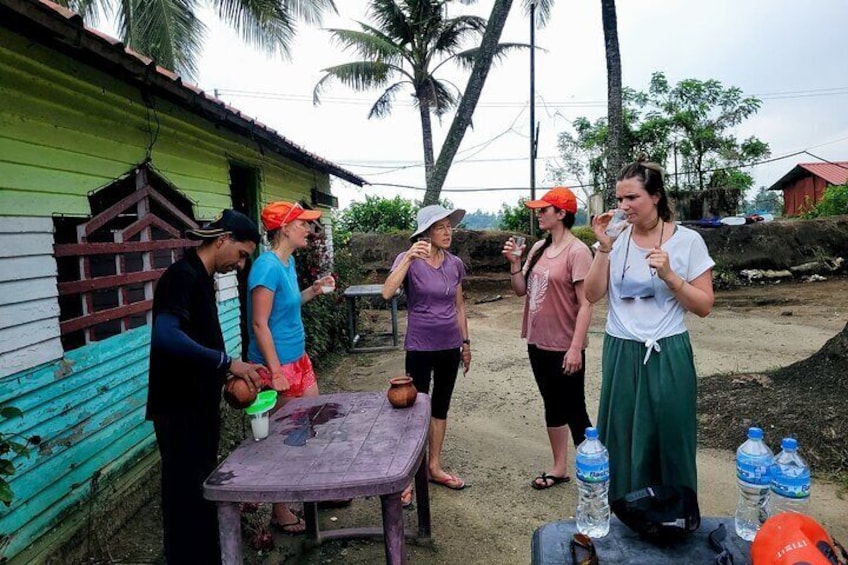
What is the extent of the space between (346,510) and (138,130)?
120 inches

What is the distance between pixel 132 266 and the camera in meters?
4.21

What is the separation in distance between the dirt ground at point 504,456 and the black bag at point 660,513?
1424 millimetres

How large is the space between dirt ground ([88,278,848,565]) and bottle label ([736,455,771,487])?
1482 millimetres

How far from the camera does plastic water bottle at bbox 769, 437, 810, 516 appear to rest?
1743 mm

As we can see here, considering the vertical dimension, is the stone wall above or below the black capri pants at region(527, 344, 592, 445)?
above

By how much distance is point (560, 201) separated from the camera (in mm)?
3412

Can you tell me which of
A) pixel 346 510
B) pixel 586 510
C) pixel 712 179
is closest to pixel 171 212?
pixel 346 510

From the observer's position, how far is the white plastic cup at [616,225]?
2.54 m

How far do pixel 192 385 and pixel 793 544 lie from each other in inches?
84.2

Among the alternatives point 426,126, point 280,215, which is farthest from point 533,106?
point 280,215

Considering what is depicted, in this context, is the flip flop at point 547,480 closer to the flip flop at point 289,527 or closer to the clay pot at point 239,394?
the flip flop at point 289,527

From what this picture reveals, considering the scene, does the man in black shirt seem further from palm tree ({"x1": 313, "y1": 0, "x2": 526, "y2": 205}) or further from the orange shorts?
palm tree ({"x1": 313, "y1": 0, "x2": 526, "y2": 205})

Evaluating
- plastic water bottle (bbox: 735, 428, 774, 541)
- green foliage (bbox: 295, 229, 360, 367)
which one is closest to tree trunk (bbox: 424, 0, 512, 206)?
green foliage (bbox: 295, 229, 360, 367)

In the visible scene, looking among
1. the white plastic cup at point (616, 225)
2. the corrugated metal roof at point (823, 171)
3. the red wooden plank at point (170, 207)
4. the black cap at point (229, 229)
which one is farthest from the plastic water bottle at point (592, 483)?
the corrugated metal roof at point (823, 171)
